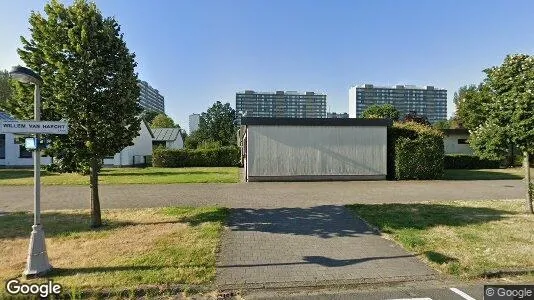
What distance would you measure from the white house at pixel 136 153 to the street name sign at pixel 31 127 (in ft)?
76.6

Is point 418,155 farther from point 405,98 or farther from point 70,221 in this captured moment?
point 405,98

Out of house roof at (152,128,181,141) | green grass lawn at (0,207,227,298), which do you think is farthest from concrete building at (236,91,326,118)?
green grass lawn at (0,207,227,298)

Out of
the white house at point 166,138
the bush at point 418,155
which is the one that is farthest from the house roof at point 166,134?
the bush at point 418,155

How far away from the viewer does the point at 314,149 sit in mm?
17484

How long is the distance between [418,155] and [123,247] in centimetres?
1525

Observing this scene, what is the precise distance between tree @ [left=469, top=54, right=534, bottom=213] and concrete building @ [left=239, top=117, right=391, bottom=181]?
8169 millimetres

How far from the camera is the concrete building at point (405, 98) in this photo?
88.6 metres

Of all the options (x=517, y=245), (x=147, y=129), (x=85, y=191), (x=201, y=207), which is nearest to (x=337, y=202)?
(x=201, y=207)

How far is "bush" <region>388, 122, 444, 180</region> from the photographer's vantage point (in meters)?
17.5

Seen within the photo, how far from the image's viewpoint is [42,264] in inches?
206

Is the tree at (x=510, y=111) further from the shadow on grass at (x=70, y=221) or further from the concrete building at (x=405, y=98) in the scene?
the concrete building at (x=405, y=98)

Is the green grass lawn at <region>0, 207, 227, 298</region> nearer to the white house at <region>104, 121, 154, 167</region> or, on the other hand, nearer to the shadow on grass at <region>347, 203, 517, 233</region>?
the shadow on grass at <region>347, 203, 517, 233</region>

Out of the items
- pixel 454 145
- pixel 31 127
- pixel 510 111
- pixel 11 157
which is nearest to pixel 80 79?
pixel 31 127

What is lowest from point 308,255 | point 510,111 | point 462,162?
point 308,255
